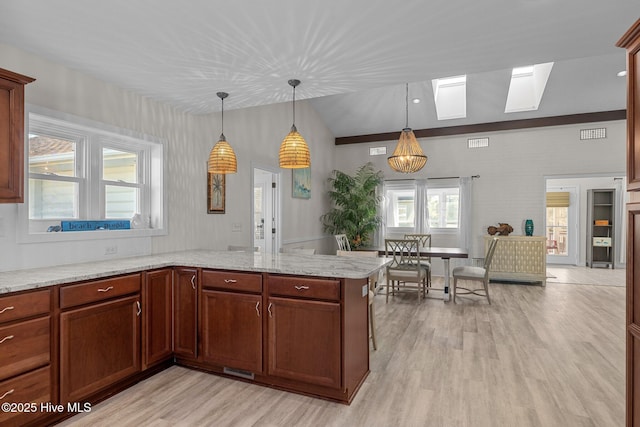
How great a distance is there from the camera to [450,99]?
714cm

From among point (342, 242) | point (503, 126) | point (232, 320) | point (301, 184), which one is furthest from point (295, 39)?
point (503, 126)

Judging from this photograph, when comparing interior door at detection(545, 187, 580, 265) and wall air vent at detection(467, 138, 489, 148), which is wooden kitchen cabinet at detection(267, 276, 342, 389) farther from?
interior door at detection(545, 187, 580, 265)

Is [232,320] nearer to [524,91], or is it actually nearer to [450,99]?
[450,99]

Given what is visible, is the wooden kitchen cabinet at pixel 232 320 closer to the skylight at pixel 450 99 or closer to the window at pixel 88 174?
the window at pixel 88 174

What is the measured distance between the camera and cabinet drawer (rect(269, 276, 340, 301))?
236 cm

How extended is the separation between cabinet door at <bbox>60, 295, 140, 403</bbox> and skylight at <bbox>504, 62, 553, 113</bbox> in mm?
7071

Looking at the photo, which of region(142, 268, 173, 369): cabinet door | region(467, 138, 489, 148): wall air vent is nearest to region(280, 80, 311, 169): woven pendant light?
region(142, 268, 173, 369): cabinet door

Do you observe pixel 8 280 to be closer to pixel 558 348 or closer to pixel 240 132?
pixel 240 132

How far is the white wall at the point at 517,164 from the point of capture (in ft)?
21.3

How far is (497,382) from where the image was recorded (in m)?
2.69

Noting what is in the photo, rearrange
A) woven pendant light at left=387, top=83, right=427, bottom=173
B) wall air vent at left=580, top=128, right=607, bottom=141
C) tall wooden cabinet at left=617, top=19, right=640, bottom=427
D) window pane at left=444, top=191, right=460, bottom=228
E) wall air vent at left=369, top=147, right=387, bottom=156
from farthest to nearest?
wall air vent at left=369, top=147, right=387, bottom=156
window pane at left=444, top=191, right=460, bottom=228
wall air vent at left=580, top=128, right=607, bottom=141
woven pendant light at left=387, top=83, right=427, bottom=173
tall wooden cabinet at left=617, top=19, right=640, bottom=427

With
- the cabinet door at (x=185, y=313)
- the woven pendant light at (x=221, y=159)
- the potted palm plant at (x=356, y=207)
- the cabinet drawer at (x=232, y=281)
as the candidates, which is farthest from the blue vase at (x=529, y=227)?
the cabinet door at (x=185, y=313)

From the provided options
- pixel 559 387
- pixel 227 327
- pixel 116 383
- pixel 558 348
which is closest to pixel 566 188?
pixel 558 348

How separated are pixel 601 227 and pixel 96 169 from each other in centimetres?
1048
